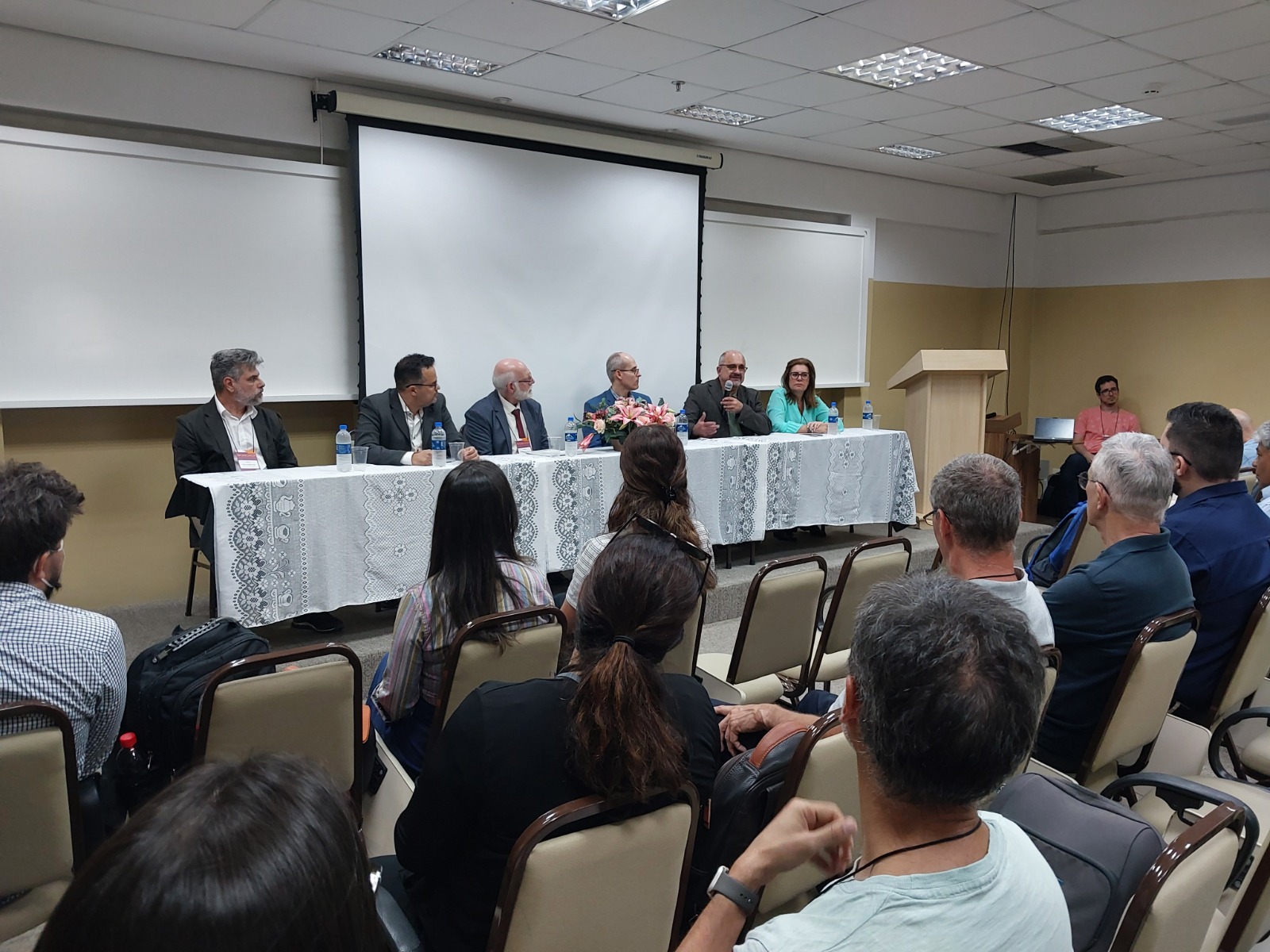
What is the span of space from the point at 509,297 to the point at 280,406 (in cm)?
161

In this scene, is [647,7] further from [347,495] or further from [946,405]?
[946,405]

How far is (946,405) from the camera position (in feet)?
21.1

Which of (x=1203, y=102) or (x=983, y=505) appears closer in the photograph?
(x=983, y=505)

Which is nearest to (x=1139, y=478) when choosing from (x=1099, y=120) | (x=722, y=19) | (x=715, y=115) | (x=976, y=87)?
(x=722, y=19)

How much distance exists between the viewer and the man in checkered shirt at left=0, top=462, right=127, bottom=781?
1646mm

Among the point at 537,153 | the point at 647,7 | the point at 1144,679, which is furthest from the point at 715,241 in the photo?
the point at 1144,679

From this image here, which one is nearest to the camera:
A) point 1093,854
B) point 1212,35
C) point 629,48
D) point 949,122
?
point 1093,854

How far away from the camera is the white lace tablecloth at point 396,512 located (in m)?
3.38

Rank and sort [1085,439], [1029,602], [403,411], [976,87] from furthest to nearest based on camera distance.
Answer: [1085,439], [976,87], [403,411], [1029,602]

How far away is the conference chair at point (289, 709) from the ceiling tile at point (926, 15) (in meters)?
3.52

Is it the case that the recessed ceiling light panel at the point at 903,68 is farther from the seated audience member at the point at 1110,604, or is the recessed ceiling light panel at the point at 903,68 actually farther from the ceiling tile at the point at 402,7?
the seated audience member at the point at 1110,604

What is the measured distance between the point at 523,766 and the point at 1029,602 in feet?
4.26

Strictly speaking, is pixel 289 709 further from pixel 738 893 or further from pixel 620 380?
pixel 620 380

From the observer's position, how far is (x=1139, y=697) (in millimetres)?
1990
